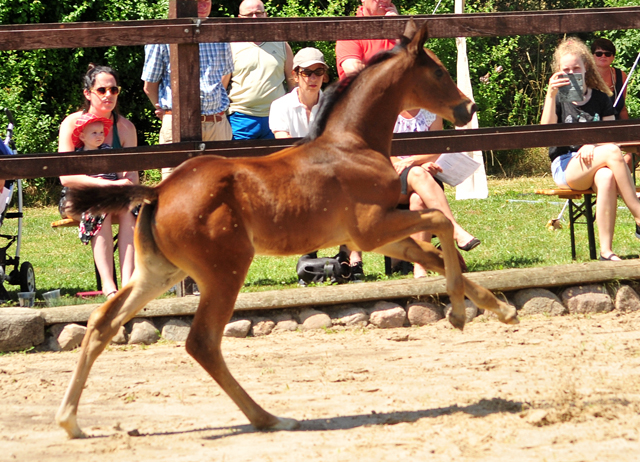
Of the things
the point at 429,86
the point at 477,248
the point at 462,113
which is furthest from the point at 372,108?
the point at 477,248

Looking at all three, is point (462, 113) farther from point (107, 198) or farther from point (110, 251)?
point (110, 251)

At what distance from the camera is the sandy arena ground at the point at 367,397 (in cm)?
369

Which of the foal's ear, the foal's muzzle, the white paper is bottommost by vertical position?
the white paper

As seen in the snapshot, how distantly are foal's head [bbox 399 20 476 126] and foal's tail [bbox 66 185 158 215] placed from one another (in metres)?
1.60

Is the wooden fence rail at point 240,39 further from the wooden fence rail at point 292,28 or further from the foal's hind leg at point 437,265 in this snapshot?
the foal's hind leg at point 437,265

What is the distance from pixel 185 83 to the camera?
564 centimetres

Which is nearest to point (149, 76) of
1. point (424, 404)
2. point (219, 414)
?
point (219, 414)

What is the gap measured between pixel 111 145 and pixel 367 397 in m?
3.27

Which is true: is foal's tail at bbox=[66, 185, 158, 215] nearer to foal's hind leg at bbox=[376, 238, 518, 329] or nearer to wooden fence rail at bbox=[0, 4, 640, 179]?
foal's hind leg at bbox=[376, 238, 518, 329]

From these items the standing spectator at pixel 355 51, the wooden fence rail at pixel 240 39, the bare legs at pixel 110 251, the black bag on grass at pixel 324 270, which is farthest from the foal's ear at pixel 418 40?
the bare legs at pixel 110 251

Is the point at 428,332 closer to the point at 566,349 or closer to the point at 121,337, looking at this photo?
the point at 566,349

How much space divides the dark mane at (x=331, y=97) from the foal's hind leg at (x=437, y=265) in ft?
2.48

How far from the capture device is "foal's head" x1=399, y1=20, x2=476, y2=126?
4.55 m

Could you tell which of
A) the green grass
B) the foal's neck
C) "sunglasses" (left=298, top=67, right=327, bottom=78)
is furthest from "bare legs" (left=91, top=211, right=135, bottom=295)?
the foal's neck
